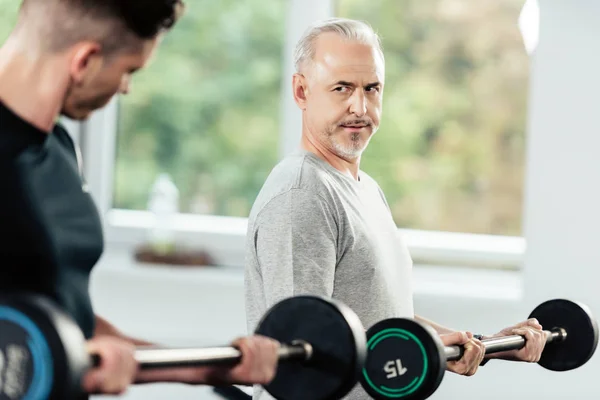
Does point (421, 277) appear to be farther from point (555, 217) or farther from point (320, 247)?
point (320, 247)

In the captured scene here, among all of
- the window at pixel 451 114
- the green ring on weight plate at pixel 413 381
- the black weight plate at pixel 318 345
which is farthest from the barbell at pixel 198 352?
the window at pixel 451 114

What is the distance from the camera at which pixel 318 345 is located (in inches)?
58.9

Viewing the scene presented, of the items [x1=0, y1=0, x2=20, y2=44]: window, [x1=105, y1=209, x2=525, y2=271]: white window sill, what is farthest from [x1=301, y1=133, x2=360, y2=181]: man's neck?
[x1=0, y1=0, x2=20, y2=44]: window

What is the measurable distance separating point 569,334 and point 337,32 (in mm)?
832

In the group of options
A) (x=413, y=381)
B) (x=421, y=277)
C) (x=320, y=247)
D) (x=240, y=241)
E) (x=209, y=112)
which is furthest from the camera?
(x=209, y=112)

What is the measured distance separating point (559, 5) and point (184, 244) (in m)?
1.83

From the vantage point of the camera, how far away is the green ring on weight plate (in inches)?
63.9

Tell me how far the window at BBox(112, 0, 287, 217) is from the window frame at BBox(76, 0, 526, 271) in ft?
0.21

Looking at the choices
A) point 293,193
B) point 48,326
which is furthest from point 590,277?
point 48,326

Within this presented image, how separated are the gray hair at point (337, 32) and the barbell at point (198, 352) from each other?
2.32 feet

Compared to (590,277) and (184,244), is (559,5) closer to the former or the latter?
(590,277)

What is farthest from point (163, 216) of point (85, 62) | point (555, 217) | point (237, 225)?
point (85, 62)

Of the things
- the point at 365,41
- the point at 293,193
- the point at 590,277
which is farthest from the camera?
the point at 590,277

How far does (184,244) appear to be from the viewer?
4.23 meters
